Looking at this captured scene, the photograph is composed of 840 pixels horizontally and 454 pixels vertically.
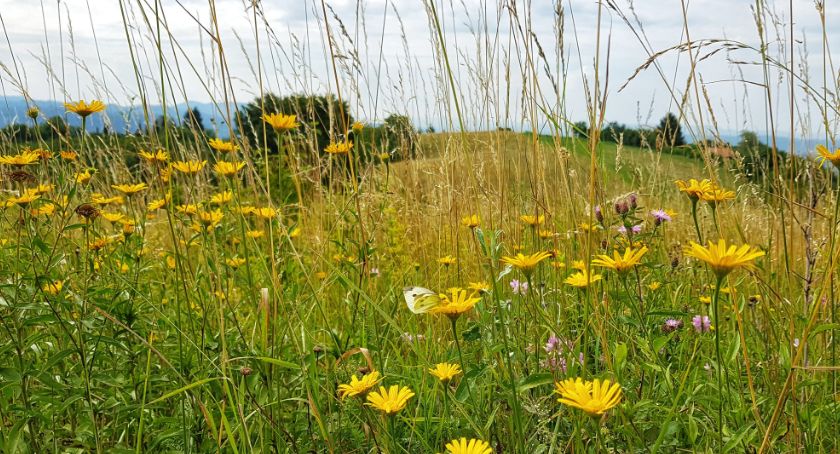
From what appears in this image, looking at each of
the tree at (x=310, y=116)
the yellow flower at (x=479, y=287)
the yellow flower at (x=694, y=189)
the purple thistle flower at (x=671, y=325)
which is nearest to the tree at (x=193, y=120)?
the tree at (x=310, y=116)

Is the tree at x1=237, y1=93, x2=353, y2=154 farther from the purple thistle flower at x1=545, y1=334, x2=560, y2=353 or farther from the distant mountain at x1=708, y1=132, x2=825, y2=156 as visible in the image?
the distant mountain at x1=708, y1=132, x2=825, y2=156

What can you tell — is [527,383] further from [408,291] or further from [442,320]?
[442,320]

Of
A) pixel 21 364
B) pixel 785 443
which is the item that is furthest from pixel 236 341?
pixel 785 443

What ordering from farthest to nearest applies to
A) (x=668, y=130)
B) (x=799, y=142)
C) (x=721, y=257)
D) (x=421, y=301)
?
(x=668, y=130) < (x=799, y=142) < (x=421, y=301) < (x=721, y=257)

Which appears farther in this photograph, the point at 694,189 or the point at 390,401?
the point at 694,189

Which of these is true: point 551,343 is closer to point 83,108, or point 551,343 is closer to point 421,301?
point 421,301

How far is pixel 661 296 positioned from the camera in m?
1.72

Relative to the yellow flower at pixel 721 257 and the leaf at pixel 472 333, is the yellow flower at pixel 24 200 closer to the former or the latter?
the leaf at pixel 472 333

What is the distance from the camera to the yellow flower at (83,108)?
1.42 meters

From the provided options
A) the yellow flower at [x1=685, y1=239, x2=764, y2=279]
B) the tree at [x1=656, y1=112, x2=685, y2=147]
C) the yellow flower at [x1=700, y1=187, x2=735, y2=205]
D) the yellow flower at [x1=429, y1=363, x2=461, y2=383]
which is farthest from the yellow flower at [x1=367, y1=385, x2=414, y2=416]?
the tree at [x1=656, y1=112, x2=685, y2=147]

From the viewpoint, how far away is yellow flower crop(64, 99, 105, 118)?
4.64ft

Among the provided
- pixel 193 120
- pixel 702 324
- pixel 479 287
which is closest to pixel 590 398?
pixel 479 287

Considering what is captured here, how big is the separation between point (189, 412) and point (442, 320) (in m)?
0.77

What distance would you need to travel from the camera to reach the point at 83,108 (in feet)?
4.68
